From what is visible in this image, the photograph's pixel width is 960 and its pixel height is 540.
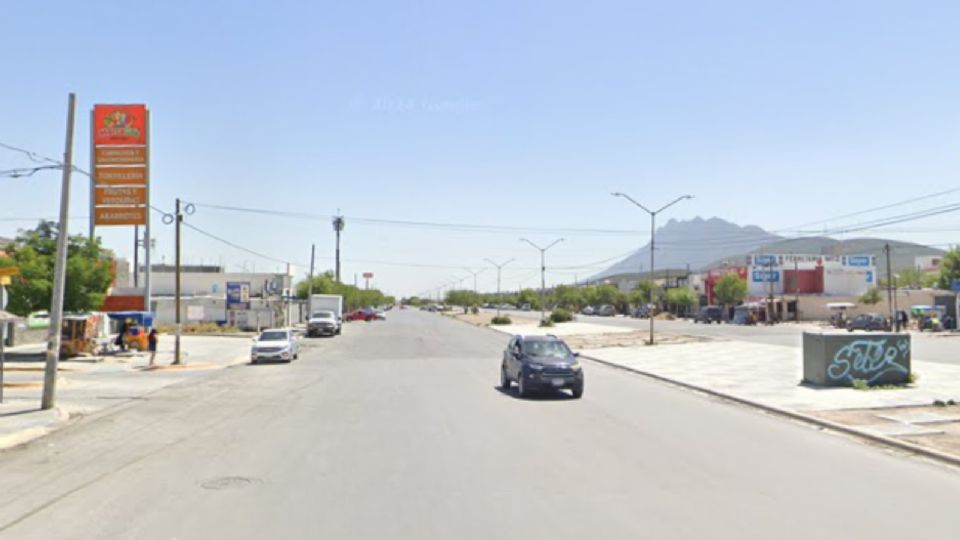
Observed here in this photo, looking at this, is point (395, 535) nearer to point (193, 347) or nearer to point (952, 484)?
point (952, 484)

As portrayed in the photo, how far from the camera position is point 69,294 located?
107ft

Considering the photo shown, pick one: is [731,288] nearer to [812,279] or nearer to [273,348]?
[812,279]

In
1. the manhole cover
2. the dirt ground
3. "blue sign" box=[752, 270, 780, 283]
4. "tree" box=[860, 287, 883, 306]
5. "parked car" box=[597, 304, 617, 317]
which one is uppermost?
"blue sign" box=[752, 270, 780, 283]

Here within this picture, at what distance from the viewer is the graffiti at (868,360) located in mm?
22391

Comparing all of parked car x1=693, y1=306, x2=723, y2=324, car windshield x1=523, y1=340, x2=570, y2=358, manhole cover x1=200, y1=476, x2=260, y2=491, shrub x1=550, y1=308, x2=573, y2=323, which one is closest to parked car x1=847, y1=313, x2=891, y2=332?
parked car x1=693, y1=306, x2=723, y2=324

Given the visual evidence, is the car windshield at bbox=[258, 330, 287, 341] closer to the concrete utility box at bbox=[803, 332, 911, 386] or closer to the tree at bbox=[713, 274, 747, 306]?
the concrete utility box at bbox=[803, 332, 911, 386]

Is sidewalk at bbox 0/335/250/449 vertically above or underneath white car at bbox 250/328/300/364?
underneath

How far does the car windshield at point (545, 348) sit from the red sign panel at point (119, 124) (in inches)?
1269

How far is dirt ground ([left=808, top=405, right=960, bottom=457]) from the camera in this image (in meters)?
13.1

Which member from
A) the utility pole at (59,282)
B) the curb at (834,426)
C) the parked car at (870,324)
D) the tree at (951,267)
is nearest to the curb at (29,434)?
the utility pole at (59,282)

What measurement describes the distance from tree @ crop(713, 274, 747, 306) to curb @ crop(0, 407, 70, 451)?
86859mm

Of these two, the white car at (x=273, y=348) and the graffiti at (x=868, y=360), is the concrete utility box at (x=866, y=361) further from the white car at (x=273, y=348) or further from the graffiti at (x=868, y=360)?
the white car at (x=273, y=348)

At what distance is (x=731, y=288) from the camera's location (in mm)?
94312

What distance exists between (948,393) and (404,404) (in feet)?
45.8
